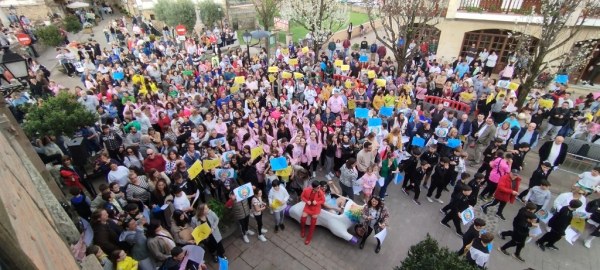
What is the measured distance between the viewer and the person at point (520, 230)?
6537 millimetres

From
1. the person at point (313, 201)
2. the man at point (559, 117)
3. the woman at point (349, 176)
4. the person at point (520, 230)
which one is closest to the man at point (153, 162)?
the person at point (313, 201)

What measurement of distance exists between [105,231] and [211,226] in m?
1.87

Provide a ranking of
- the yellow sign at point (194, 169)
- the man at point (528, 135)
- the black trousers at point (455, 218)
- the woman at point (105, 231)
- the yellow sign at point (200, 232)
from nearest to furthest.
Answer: the woman at point (105, 231), the yellow sign at point (200, 232), the yellow sign at point (194, 169), the black trousers at point (455, 218), the man at point (528, 135)

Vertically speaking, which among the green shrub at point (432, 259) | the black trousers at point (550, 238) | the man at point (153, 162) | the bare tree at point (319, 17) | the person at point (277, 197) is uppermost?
the bare tree at point (319, 17)

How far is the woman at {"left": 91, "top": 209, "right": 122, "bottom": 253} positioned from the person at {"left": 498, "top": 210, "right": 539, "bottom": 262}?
8.18m

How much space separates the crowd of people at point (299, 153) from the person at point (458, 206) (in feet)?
0.16

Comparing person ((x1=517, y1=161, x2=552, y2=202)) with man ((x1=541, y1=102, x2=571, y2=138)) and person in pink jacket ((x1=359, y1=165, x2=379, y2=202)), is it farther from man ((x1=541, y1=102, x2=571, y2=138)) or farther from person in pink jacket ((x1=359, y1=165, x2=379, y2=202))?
person in pink jacket ((x1=359, y1=165, x2=379, y2=202))

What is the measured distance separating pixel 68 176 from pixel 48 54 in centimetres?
2141

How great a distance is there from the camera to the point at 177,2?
27.1m

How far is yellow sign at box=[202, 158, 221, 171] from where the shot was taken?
7779 millimetres

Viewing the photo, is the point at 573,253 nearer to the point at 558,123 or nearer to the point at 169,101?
the point at 558,123

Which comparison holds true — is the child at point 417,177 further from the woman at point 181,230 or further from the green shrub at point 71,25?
the green shrub at point 71,25

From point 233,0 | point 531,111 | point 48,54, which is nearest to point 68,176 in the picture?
point 531,111

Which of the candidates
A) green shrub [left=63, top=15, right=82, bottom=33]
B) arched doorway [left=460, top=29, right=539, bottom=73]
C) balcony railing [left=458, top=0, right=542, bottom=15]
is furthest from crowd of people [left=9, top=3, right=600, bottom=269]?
green shrub [left=63, top=15, right=82, bottom=33]
